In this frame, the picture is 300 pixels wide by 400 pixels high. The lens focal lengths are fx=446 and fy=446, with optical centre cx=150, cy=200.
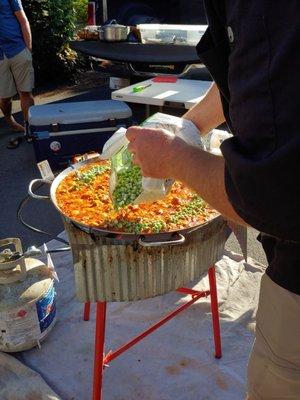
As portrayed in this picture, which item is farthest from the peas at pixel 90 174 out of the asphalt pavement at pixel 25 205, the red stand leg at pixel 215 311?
the asphalt pavement at pixel 25 205

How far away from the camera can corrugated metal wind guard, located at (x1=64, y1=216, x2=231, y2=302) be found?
169 centimetres

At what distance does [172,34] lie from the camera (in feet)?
17.8

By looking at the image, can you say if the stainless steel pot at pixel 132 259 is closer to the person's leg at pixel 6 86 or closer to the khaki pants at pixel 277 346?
the khaki pants at pixel 277 346

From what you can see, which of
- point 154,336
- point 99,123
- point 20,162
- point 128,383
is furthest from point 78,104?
point 128,383

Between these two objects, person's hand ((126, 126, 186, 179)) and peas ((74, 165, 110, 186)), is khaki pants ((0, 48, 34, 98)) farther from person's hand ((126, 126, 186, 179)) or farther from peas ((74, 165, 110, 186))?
person's hand ((126, 126, 186, 179))

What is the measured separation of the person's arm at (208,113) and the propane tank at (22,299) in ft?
3.43

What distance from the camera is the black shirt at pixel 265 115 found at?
0.84 meters

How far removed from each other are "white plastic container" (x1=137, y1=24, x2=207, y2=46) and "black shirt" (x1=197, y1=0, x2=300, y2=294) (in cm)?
456

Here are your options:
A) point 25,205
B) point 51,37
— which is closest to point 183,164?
point 25,205

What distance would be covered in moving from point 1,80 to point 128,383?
4.32 m

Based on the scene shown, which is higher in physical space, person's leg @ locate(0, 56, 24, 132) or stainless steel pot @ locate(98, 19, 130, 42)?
stainless steel pot @ locate(98, 19, 130, 42)

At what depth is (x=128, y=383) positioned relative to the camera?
7.48 ft

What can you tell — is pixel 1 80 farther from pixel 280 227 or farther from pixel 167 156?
pixel 280 227

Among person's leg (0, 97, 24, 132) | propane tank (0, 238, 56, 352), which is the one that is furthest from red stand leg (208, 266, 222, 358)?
person's leg (0, 97, 24, 132)
